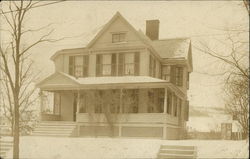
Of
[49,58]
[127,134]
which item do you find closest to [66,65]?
[49,58]

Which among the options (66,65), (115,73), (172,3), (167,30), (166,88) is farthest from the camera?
(66,65)

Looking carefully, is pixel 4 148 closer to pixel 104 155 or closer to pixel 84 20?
pixel 104 155

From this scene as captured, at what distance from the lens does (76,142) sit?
15000 mm

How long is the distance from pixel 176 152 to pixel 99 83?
5.42 m

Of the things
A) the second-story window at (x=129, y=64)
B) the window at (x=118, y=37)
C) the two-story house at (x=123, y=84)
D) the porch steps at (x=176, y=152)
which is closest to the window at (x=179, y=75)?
the two-story house at (x=123, y=84)

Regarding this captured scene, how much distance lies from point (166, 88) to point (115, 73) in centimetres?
289

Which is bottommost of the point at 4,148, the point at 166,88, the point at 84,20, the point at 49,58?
the point at 4,148

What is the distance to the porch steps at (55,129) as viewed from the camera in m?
17.0

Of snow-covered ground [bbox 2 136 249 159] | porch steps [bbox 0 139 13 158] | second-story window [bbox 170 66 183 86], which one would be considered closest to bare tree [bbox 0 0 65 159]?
porch steps [bbox 0 139 13 158]

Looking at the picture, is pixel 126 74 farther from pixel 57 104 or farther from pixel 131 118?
pixel 57 104

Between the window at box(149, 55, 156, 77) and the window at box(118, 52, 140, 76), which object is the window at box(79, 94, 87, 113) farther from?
the window at box(149, 55, 156, 77)

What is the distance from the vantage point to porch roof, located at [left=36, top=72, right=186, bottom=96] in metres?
16.7

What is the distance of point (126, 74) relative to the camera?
18.0 meters

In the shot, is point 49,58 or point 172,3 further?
point 49,58
